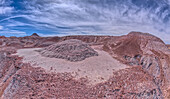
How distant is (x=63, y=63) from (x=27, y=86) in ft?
15.9

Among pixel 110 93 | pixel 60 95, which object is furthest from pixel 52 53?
pixel 110 93

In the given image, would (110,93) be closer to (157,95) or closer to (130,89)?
(130,89)

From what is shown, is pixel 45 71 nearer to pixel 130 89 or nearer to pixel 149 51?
pixel 130 89

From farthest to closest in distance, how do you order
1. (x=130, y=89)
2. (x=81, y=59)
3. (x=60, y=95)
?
(x=81, y=59)
(x=130, y=89)
(x=60, y=95)

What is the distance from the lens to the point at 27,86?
7.84m

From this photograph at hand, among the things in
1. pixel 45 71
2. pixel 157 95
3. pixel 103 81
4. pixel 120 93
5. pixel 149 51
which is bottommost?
pixel 157 95

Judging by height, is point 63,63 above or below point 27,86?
above

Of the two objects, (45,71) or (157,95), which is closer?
(157,95)

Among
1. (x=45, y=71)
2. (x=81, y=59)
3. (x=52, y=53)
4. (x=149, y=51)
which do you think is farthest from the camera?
(x=149, y=51)

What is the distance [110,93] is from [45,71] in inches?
280

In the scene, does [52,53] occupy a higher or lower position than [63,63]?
higher

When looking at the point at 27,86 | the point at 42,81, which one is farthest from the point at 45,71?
the point at 27,86

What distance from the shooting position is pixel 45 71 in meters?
10.0

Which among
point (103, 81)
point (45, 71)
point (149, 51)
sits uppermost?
point (149, 51)
